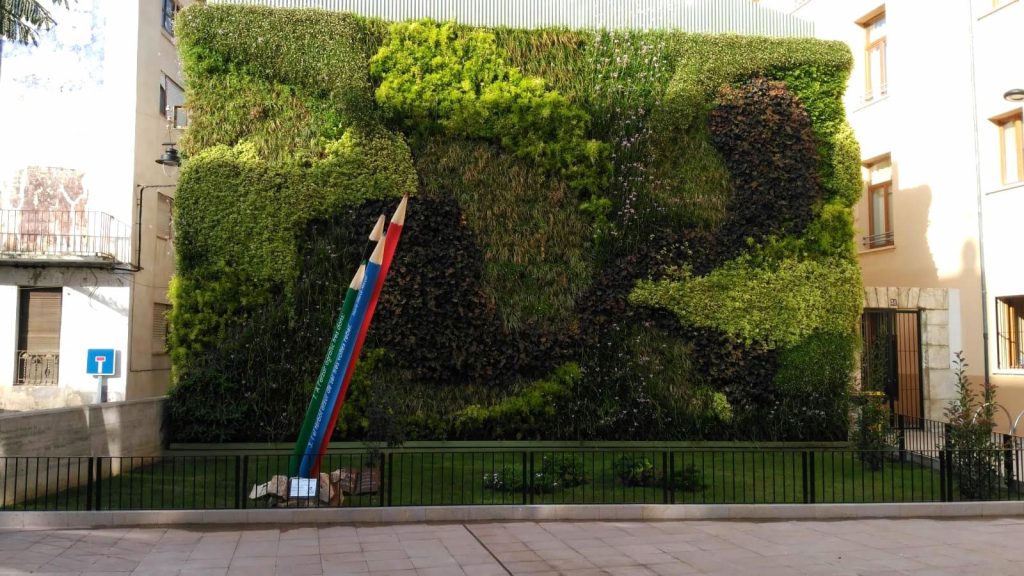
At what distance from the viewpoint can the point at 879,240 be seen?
78.3 ft

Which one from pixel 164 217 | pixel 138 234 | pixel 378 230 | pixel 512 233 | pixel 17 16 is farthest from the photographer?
pixel 164 217

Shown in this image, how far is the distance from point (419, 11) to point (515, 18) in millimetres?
2067

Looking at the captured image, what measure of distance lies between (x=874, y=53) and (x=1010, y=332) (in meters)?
9.22

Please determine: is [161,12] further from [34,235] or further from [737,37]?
[737,37]

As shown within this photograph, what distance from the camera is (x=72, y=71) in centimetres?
2181

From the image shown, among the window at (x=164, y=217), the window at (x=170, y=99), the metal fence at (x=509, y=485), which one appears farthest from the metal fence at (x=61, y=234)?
the metal fence at (x=509, y=485)

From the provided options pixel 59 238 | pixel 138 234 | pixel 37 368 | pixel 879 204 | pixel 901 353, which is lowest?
pixel 37 368

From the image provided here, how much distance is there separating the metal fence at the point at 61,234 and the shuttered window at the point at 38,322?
48.1 inches

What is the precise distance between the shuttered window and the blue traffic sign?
1.18m

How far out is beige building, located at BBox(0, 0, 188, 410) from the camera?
21109 millimetres

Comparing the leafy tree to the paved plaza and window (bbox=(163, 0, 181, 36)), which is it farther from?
window (bbox=(163, 0, 181, 36))

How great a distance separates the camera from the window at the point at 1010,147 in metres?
19.3

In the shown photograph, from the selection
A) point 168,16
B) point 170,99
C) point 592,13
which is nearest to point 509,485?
point 592,13

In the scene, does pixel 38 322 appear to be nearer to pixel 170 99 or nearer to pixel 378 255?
pixel 170 99
